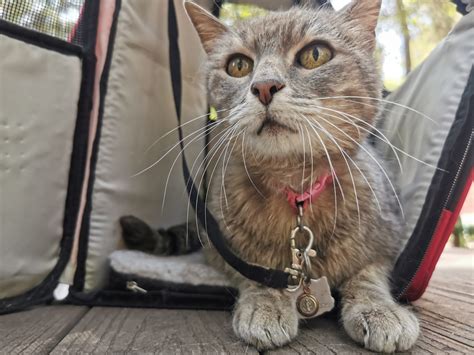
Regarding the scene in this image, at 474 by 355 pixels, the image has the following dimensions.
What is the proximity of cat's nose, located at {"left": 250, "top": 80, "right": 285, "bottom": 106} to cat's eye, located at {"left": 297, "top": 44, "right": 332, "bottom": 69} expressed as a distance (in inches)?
6.5

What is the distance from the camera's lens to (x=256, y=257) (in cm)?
101

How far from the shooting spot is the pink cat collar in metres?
0.96

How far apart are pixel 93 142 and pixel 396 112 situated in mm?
993

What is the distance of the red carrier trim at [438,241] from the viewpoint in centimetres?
93

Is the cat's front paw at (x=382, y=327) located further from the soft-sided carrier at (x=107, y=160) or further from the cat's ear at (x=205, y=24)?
the cat's ear at (x=205, y=24)

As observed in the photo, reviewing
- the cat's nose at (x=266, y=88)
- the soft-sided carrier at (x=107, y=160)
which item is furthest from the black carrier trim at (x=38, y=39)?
the cat's nose at (x=266, y=88)

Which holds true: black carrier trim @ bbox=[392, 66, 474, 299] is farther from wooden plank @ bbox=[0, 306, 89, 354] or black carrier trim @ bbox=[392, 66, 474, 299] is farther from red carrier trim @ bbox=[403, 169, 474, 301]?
wooden plank @ bbox=[0, 306, 89, 354]

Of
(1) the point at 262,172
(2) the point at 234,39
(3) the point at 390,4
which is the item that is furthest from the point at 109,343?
(3) the point at 390,4

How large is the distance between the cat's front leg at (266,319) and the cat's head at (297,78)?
311 mm

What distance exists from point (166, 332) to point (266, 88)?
20.6 inches

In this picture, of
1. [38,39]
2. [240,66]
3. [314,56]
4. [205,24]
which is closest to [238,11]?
[205,24]

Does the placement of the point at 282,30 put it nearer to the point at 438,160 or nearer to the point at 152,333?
the point at 438,160

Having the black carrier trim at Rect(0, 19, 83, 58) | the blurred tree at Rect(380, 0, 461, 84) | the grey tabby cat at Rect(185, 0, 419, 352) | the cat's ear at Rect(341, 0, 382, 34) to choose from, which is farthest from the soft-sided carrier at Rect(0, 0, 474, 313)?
the blurred tree at Rect(380, 0, 461, 84)

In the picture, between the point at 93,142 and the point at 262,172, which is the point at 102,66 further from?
the point at 262,172
